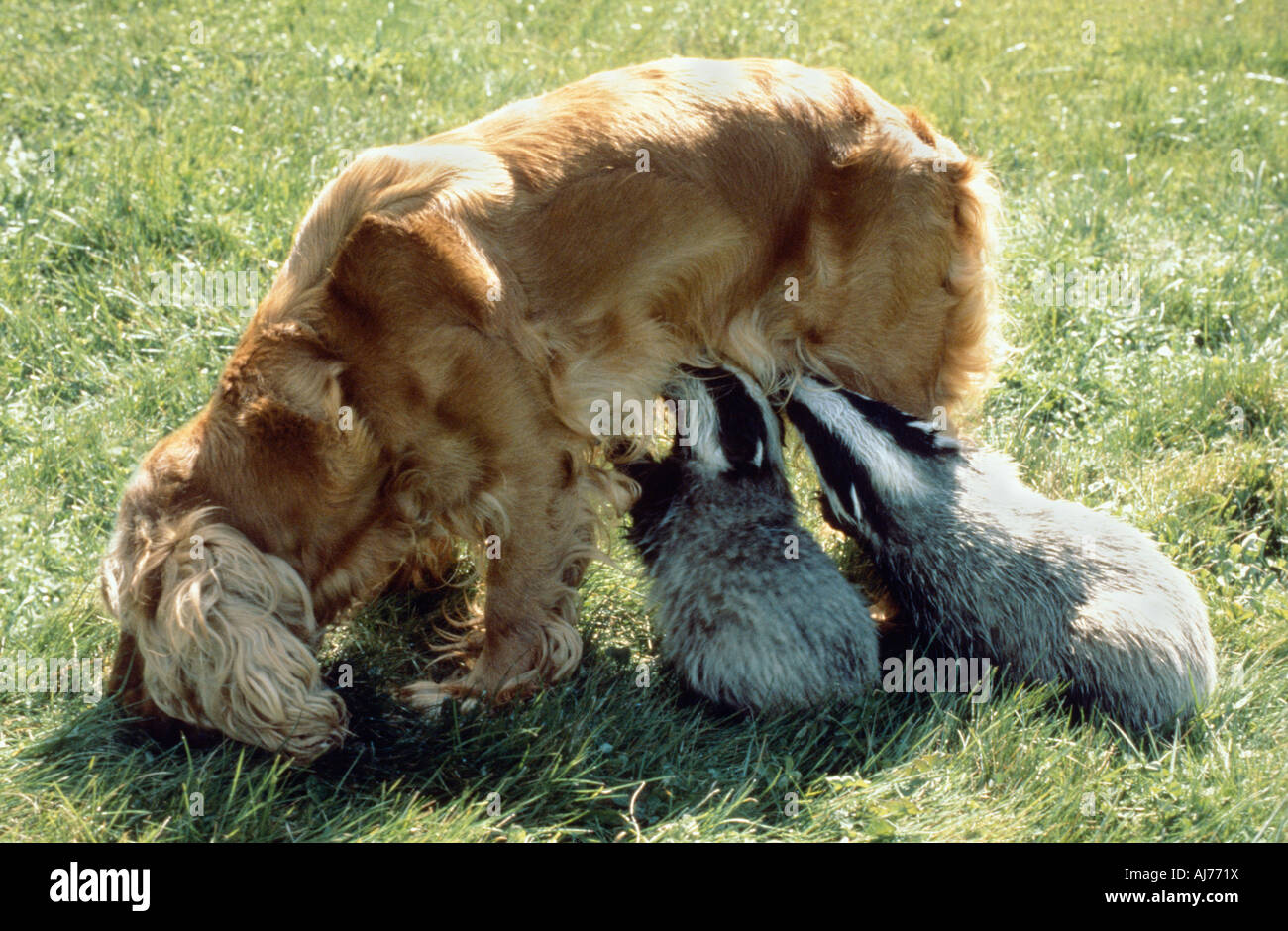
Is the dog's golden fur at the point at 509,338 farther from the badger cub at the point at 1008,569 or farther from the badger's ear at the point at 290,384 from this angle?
the badger cub at the point at 1008,569

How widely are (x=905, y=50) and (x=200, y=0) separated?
4572 millimetres

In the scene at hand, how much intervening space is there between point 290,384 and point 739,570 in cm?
156

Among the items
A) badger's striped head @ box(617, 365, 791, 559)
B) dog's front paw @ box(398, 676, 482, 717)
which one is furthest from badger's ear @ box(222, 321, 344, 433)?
badger's striped head @ box(617, 365, 791, 559)

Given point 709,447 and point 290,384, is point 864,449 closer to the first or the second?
point 709,447

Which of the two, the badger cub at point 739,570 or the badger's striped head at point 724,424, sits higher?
the badger's striped head at point 724,424

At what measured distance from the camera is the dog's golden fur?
3.61 m

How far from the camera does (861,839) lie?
3.43 m

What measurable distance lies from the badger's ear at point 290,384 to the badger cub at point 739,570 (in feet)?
3.92

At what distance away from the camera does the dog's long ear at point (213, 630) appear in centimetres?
356

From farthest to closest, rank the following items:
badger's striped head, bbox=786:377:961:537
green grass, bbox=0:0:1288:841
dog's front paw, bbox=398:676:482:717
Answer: badger's striped head, bbox=786:377:961:537 < dog's front paw, bbox=398:676:482:717 < green grass, bbox=0:0:1288:841

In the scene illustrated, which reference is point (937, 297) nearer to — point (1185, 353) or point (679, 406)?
point (679, 406)

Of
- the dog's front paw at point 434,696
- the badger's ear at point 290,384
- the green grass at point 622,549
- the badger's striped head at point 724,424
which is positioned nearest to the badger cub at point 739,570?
the badger's striped head at point 724,424

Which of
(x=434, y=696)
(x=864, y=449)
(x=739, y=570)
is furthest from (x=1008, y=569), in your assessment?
(x=434, y=696)

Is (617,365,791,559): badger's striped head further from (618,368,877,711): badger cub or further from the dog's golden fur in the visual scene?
the dog's golden fur
